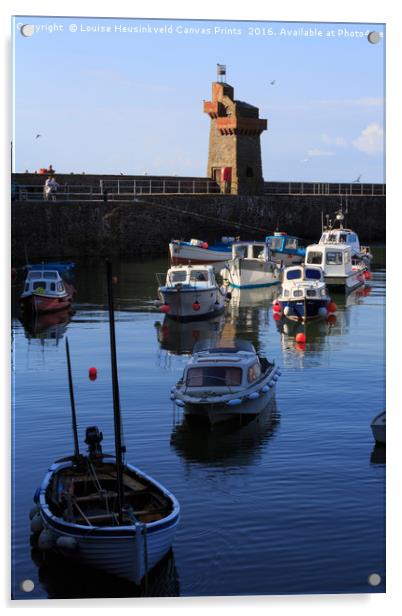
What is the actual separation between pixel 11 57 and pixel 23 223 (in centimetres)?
3491

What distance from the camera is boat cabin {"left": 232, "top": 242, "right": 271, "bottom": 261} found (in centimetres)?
4897

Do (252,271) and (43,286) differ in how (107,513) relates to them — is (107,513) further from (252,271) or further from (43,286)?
(252,271)

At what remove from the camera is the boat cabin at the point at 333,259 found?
141 feet

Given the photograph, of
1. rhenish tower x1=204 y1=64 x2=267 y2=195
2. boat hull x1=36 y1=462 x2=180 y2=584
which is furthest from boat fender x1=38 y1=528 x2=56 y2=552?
rhenish tower x1=204 y1=64 x2=267 y2=195

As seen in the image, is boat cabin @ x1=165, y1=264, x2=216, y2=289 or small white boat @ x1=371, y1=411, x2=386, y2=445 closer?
small white boat @ x1=371, y1=411, x2=386, y2=445

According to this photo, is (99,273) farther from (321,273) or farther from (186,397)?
(186,397)

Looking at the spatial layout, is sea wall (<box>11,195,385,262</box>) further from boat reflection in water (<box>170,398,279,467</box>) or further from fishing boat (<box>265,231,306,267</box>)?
boat reflection in water (<box>170,398,279,467</box>)

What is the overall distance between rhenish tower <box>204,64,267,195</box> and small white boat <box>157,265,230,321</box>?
2829cm

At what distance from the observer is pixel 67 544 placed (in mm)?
13086

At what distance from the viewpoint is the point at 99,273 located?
155ft

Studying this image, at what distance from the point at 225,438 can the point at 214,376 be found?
1.49 m

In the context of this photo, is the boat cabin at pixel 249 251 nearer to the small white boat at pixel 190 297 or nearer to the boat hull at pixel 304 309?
the small white boat at pixel 190 297

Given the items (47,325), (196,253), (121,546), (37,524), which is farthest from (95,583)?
(196,253)
